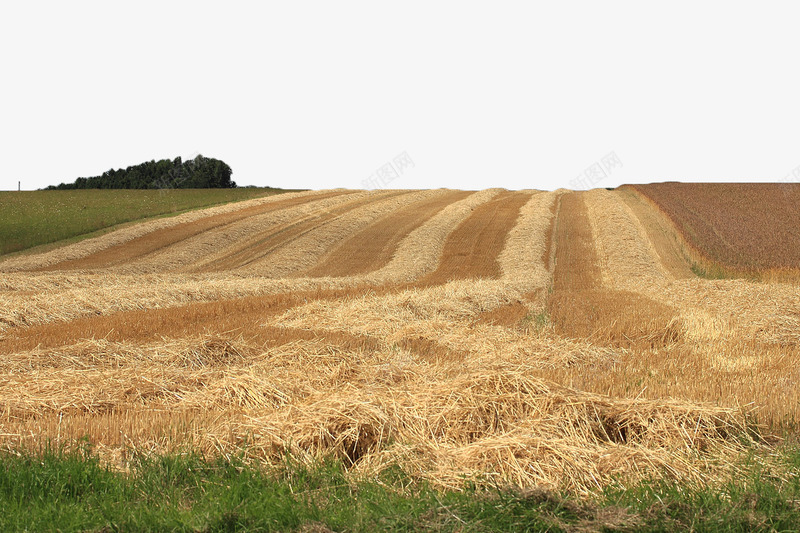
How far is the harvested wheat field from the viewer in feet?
17.4

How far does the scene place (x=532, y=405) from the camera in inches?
235

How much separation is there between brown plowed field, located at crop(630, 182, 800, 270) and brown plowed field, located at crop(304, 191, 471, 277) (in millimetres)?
12903

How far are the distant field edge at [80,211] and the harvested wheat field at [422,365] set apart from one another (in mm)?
6487

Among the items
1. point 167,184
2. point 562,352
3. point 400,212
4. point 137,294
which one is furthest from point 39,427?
point 167,184

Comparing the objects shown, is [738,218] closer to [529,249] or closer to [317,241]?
[529,249]

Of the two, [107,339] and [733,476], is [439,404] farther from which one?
[107,339]

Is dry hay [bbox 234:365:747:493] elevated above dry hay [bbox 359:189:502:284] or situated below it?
below

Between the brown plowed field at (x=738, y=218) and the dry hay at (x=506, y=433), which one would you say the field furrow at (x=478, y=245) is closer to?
the brown plowed field at (x=738, y=218)

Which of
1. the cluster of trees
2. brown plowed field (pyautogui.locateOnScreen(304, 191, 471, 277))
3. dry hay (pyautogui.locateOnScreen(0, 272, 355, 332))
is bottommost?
dry hay (pyautogui.locateOnScreen(0, 272, 355, 332))

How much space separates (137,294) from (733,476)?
13.8m

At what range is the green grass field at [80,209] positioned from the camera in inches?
1219

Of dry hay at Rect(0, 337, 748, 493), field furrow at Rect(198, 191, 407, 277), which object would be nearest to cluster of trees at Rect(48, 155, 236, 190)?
field furrow at Rect(198, 191, 407, 277)

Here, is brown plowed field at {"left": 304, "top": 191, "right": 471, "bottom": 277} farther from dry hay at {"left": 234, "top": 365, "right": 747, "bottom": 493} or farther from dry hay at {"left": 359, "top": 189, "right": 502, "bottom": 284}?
dry hay at {"left": 234, "top": 365, "right": 747, "bottom": 493}

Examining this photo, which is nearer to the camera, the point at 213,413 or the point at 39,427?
the point at 39,427
